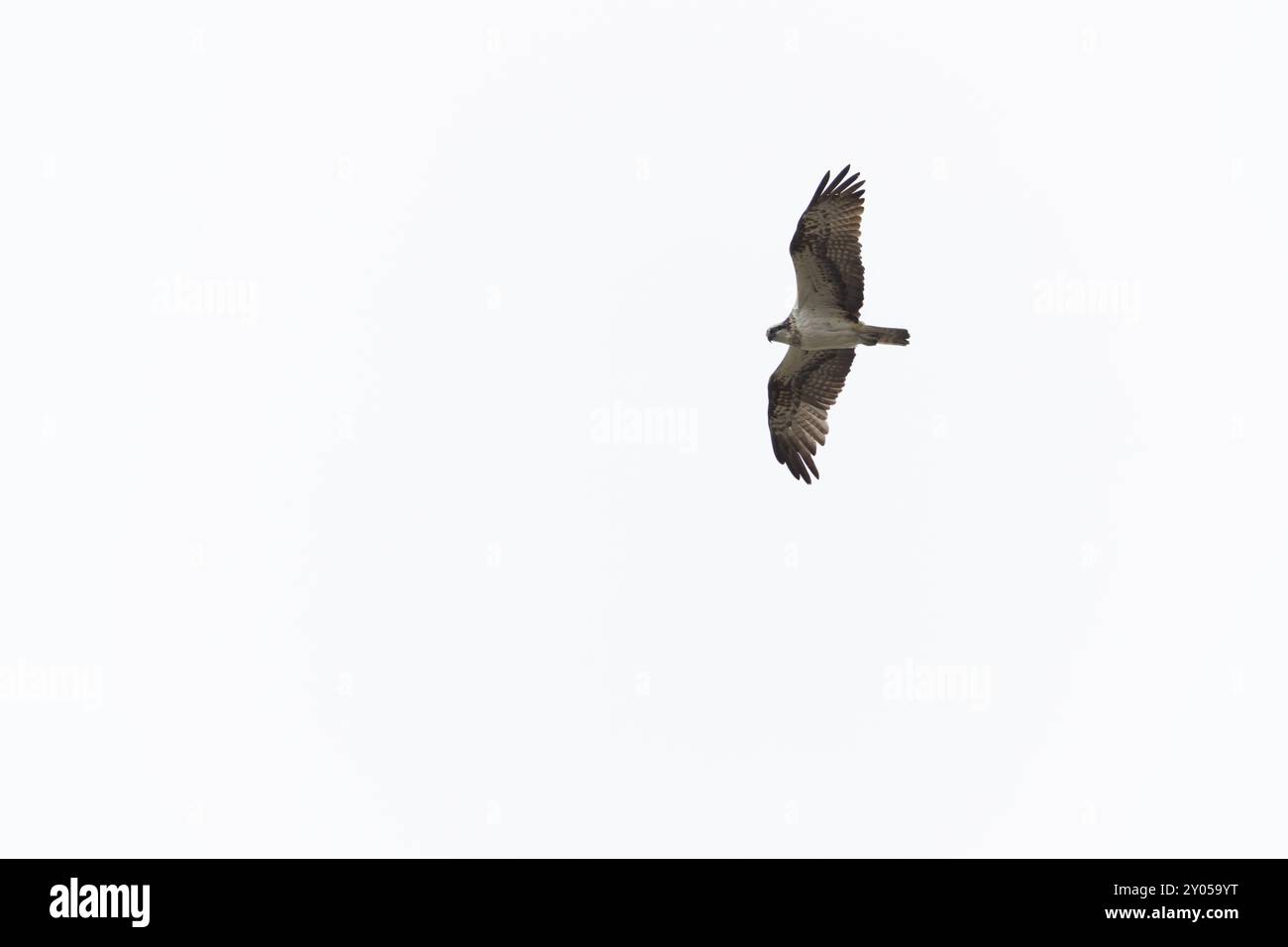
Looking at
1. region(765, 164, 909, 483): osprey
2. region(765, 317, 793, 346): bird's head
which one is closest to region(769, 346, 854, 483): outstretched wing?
region(765, 164, 909, 483): osprey

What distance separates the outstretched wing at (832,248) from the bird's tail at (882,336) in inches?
10.6

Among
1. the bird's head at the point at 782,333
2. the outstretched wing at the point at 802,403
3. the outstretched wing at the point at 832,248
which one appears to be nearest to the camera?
the outstretched wing at the point at 832,248

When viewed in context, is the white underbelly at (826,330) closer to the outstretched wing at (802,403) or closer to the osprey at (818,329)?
the osprey at (818,329)

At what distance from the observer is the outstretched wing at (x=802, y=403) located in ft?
73.4

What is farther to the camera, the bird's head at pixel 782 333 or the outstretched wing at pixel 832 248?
the bird's head at pixel 782 333

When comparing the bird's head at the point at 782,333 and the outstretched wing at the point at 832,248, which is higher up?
the outstretched wing at the point at 832,248

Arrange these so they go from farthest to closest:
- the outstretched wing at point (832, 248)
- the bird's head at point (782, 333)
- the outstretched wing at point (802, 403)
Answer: the outstretched wing at point (802, 403)
the bird's head at point (782, 333)
the outstretched wing at point (832, 248)

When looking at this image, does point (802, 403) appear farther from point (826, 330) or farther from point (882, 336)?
point (882, 336)

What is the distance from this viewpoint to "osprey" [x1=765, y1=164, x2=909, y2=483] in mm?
20688

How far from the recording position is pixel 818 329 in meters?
21.3

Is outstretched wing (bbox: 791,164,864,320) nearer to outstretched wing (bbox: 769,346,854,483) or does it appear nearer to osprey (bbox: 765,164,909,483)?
osprey (bbox: 765,164,909,483)

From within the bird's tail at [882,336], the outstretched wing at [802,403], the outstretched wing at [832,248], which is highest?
the outstretched wing at [832,248]

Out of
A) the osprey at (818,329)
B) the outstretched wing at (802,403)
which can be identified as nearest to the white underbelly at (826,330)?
the osprey at (818,329)
